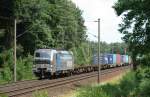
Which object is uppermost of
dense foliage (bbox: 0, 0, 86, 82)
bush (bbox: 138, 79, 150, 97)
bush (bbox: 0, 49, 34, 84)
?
dense foliage (bbox: 0, 0, 86, 82)

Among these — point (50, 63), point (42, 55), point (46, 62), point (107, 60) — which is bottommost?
point (50, 63)

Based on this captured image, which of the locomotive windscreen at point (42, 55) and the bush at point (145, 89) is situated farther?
the locomotive windscreen at point (42, 55)

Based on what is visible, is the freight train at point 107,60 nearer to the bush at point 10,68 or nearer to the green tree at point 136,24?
the bush at point 10,68

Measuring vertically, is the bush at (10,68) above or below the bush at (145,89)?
above

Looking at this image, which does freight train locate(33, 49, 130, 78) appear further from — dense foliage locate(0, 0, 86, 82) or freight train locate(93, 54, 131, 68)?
freight train locate(93, 54, 131, 68)

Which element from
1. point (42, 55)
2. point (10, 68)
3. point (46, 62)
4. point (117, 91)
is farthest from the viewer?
point (10, 68)

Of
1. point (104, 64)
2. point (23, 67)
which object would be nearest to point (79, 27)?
point (104, 64)

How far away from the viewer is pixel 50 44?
6525cm

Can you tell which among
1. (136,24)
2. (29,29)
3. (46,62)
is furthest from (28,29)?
(136,24)

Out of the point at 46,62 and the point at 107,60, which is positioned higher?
the point at 107,60

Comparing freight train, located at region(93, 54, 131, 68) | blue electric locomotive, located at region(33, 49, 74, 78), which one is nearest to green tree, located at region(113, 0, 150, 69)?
blue electric locomotive, located at region(33, 49, 74, 78)

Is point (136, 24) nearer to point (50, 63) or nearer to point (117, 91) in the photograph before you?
point (117, 91)

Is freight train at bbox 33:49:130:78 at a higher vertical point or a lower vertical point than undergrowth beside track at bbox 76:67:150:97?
higher

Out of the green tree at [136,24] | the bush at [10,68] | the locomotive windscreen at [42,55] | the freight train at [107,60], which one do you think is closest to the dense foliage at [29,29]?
the bush at [10,68]
